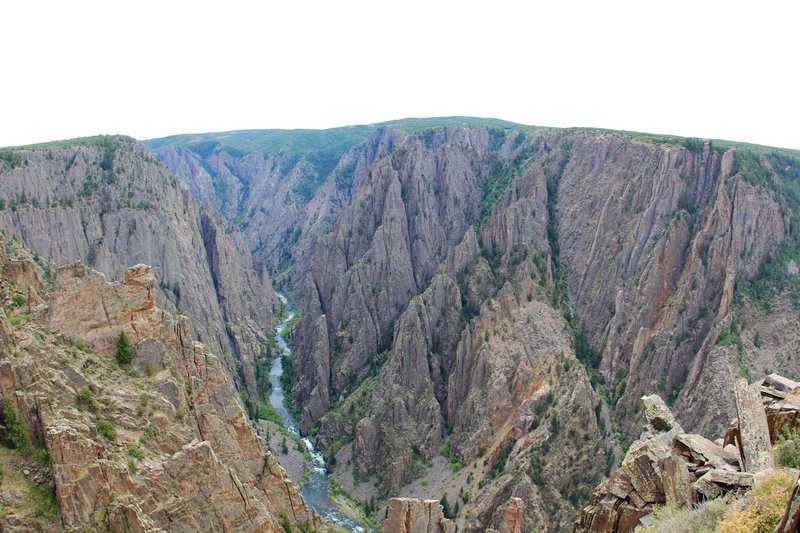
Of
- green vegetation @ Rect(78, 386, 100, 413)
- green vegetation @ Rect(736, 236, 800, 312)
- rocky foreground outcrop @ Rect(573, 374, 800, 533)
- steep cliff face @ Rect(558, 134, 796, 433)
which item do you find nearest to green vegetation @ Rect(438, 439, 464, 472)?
steep cliff face @ Rect(558, 134, 796, 433)

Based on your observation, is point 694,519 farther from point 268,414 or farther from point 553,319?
point 268,414

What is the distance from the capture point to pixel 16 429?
20.4 m

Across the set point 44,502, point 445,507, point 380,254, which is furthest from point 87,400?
point 380,254

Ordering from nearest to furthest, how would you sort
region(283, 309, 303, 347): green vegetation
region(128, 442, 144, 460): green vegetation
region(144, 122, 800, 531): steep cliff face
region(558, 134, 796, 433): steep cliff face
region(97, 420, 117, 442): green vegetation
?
1. region(97, 420, 117, 442): green vegetation
2. region(128, 442, 144, 460): green vegetation
3. region(144, 122, 800, 531): steep cliff face
4. region(558, 134, 796, 433): steep cliff face
5. region(283, 309, 303, 347): green vegetation

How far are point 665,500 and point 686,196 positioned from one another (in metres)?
66.5

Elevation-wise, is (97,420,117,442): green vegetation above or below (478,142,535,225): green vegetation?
below

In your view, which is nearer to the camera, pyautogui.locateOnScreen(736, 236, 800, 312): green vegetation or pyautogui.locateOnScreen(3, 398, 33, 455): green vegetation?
pyautogui.locateOnScreen(3, 398, 33, 455): green vegetation

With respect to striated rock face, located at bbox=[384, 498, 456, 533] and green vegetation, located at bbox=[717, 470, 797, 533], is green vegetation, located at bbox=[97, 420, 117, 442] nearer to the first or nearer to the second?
striated rock face, located at bbox=[384, 498, 456, 533]

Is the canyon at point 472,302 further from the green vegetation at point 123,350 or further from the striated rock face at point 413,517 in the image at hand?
the green vegetation at point 123,350

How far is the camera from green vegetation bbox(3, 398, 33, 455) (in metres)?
20.4

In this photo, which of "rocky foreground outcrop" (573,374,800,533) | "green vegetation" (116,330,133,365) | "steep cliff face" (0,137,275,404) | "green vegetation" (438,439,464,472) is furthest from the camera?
"steep cliff face" (0,137,275,404)

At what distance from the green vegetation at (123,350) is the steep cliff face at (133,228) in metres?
61.9

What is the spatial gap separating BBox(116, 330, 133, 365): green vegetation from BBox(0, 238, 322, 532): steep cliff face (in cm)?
28

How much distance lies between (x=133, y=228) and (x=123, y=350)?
75516 mm
